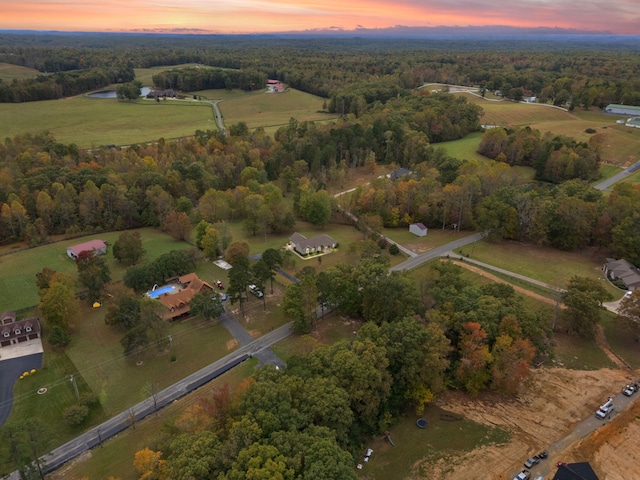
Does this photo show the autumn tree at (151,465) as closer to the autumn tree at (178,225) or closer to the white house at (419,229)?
the autumn tree at (178,225)

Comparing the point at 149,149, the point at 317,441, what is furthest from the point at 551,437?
the point at 149,149

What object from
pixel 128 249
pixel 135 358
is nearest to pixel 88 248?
pixel 128 249

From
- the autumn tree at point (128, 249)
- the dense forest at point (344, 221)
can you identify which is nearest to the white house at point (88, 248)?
the autumn tree at point (128, 249)

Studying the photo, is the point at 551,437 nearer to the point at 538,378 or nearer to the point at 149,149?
the point at 538,378

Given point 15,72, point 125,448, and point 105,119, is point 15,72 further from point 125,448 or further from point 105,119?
point 125,448

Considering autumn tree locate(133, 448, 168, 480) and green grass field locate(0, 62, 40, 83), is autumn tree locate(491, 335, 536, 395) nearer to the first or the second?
autumn tree locate(133, 448, 168, 480)

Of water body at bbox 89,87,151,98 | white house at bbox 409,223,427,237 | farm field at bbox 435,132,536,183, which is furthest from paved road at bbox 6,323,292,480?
water body at bbox 89,87,151,98
